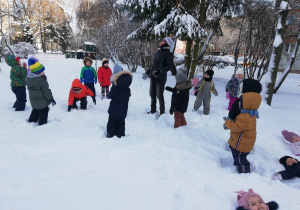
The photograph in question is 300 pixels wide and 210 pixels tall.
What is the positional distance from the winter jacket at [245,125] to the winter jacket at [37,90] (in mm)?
3601

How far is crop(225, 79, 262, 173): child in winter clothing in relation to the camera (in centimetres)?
269

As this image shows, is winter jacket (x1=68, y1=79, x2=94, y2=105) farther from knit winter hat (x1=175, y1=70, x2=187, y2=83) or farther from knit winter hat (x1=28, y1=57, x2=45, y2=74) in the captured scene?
knit winter hat (x1=175, y1=70, x2=187, y2=83)

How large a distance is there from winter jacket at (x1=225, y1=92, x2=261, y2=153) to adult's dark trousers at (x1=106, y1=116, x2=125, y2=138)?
195cm

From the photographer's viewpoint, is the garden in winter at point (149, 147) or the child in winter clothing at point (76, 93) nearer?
the garden in winter at point (149, 147)

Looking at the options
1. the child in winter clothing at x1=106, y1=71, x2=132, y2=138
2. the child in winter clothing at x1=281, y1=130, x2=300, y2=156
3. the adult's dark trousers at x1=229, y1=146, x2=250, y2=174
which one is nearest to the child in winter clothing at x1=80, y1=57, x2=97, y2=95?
the child in winter clothing at x1=106, y1=71, x2=132, y2=138

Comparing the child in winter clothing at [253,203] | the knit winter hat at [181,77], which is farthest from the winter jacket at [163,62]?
the child in winter clothing at [253,203]

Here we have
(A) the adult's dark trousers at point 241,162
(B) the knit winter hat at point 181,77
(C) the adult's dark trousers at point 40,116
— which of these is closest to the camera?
(A) the adult's dark trousers at point 241,162

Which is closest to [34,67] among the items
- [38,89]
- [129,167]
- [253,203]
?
[38,89]

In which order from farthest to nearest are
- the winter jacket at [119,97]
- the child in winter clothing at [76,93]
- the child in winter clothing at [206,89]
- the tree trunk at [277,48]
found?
the tree trunk at [277,48], the child in winter clothing at [206,89], the child in winter clothing at [76,93], the winter jacket at [119,97]

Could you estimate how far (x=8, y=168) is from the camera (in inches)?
102

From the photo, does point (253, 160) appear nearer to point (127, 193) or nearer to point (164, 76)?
point (127, 193)

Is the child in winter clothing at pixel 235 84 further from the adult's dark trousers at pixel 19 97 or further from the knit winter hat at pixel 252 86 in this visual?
the adult's dark trousers at pixel 19 97

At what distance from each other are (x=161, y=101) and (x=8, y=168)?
3.42m

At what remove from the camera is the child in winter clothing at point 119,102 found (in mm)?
3623
